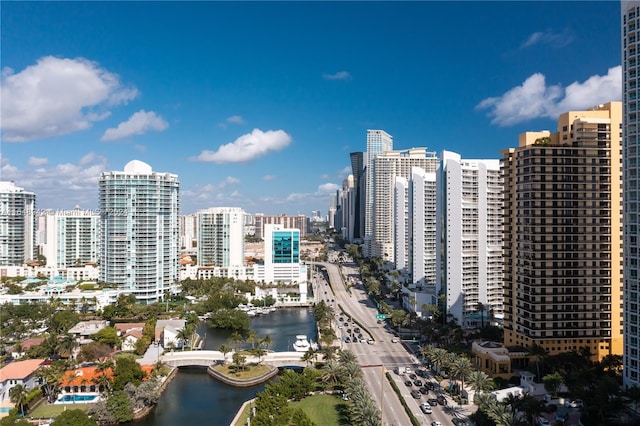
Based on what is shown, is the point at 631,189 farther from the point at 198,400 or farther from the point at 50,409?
the point at 50,409

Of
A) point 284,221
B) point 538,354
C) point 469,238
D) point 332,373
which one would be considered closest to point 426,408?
point 332,373

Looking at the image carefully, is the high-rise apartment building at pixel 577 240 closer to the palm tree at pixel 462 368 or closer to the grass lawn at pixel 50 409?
the palm tree at pixel 462 368

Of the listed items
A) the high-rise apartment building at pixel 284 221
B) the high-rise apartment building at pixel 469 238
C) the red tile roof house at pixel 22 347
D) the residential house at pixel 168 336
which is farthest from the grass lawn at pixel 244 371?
the high-rise apartment building at pixel 284 221

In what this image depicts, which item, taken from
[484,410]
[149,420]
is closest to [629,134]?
[484,410]

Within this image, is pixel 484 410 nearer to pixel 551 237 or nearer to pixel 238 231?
pixel 551 237

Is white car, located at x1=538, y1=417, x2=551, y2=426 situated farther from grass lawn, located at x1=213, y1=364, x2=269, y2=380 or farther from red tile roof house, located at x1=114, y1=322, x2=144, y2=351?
red tile roof house, located at x1=114, y1=322, x2=144, y2=351
